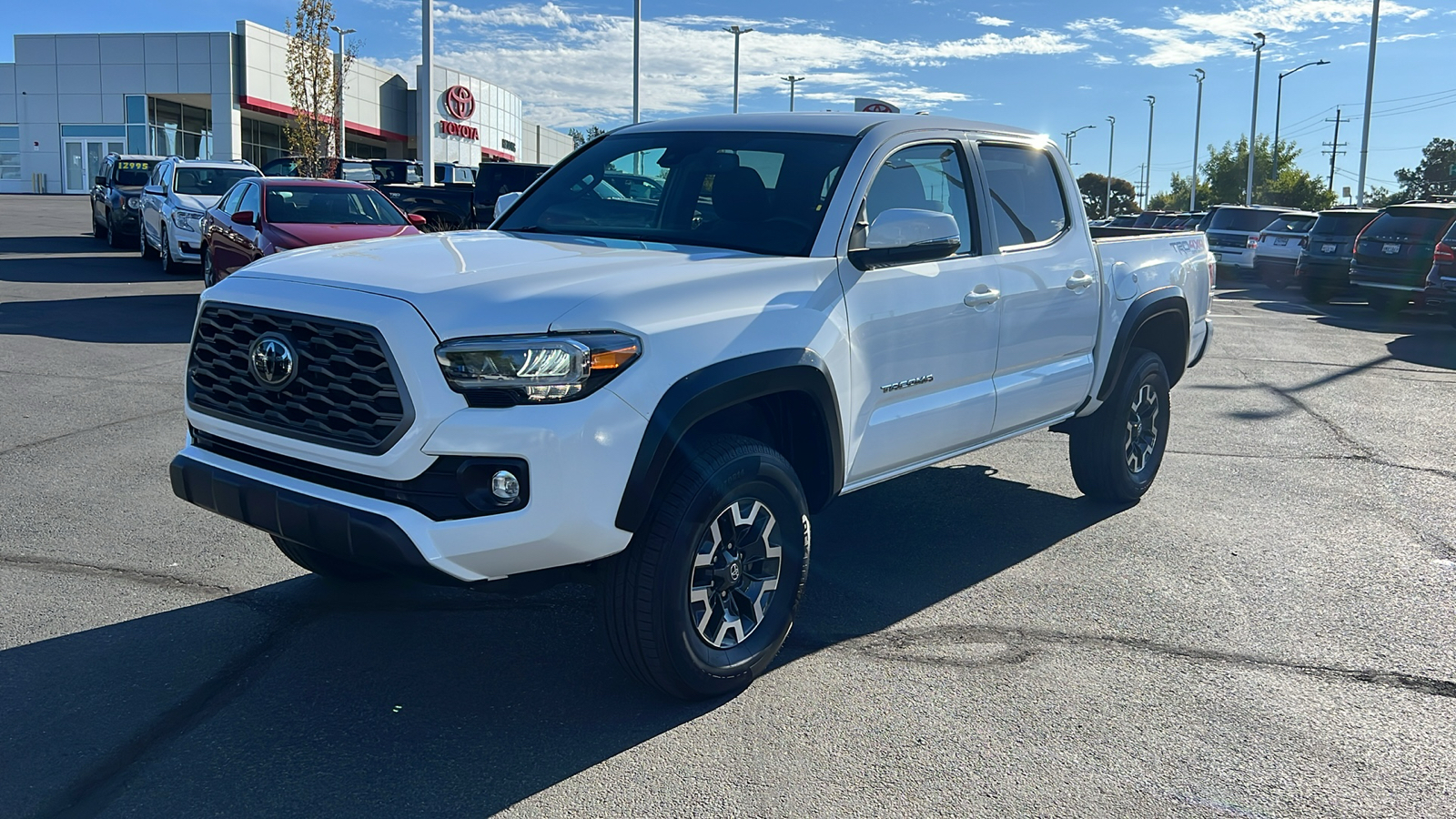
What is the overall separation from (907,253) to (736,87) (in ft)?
164

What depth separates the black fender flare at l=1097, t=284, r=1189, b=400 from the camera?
6.16 metres

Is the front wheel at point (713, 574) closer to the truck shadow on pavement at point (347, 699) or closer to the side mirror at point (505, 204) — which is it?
the truck shadow on pavement at point (347, 699)

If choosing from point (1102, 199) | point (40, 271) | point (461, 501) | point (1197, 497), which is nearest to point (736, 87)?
point (40, 271)

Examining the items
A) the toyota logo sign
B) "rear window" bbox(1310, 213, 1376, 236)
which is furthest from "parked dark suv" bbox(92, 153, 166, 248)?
the toyota logo sign

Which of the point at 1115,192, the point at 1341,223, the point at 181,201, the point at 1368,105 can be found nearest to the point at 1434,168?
the point at 1115,192

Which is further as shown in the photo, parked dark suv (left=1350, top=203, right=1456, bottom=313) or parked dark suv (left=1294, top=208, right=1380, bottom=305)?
parked dark suv (left=1294, top=208, right=1380, bottom=305)

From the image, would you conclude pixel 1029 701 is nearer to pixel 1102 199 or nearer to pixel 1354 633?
pixel 1354 633

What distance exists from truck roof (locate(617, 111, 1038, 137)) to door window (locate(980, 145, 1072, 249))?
215 millimetres

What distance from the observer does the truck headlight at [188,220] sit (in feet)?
54.3

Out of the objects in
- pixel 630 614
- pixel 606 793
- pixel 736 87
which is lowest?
pixel 606 793

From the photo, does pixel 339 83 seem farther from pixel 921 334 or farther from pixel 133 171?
pixel 921 334

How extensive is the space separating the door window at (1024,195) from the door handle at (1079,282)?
0.22 meters

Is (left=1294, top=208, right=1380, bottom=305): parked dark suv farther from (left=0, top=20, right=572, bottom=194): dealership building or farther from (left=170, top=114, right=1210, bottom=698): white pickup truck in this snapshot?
(left=0, top=20, right=572, bottom=194): dealership building

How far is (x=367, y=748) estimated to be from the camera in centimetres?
351
